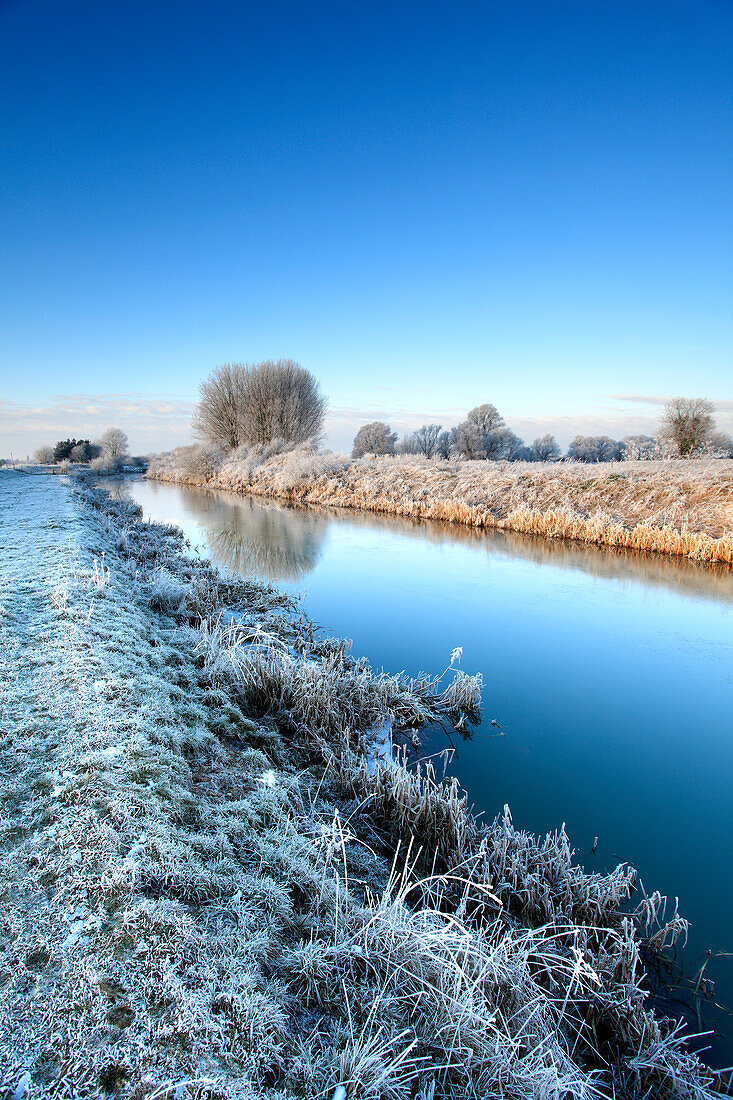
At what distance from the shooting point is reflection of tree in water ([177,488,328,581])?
32.3 ft

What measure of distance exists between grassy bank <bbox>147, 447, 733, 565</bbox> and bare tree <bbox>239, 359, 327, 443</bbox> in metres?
6.32

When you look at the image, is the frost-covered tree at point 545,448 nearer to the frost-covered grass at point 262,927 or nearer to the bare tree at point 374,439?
the bare tree at point 374,439

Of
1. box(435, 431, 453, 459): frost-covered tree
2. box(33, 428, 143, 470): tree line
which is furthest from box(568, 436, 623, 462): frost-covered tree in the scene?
box(33, 428, 143, 470): tree line

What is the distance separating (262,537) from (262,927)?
38.5ft

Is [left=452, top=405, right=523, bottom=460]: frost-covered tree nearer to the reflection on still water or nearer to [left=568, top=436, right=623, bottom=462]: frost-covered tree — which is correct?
[left=568, top=436, right=623, bottom=462]: frost-covered tree

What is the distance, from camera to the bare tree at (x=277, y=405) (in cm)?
3170

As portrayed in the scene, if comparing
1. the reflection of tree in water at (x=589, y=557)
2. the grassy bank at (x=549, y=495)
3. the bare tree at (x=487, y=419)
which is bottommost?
the reflection of tree in water at (x=589, y=557)

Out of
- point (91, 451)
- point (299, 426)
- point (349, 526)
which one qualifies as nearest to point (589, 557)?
point (349, 526)

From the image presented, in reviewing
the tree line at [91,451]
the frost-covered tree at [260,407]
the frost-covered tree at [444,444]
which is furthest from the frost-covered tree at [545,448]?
the tree line at [91,451]

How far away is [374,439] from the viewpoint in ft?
124

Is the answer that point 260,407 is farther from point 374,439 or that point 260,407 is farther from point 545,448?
point 545,448

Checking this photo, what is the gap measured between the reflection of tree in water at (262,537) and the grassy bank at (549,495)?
3.11 meters

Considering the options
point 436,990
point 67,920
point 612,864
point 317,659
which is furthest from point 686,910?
point 317,659

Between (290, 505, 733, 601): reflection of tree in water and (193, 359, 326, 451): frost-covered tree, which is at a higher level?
(193, 359, 326, 451): frost-covered tree
